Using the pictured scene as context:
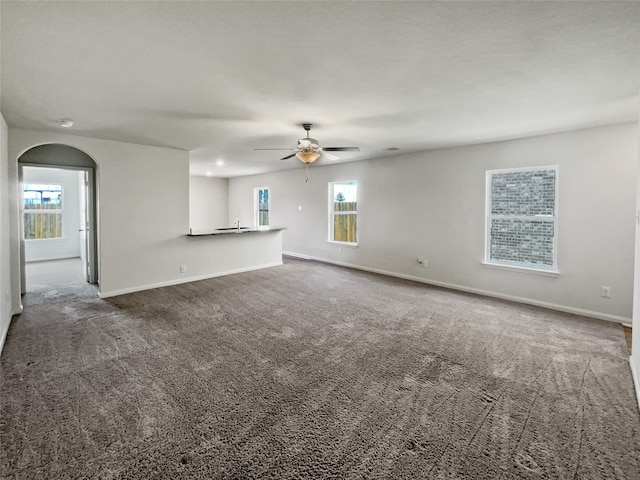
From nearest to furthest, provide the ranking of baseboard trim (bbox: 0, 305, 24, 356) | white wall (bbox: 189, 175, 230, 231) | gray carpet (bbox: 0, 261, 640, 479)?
1. gray carpet (bbox: 0, 261, 640, 479)
2. baseboard trim (bbox: 0, 305, 24, 356)
3. white wall (bbox: 189, 175, 230, 231)

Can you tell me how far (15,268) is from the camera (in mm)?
4023

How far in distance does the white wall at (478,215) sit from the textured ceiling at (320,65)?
0.60 m

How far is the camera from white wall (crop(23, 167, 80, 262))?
7.51 meters

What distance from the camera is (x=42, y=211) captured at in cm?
764

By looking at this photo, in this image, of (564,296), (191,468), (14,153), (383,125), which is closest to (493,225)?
(564,296)

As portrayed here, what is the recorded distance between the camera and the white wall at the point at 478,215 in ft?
12.6

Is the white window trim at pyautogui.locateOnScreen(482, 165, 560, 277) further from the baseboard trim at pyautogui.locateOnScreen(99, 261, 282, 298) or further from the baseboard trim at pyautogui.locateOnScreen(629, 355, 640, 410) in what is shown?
the baseboard trim at pyautogui.locateOnScreen(99, 261, 282, 298)

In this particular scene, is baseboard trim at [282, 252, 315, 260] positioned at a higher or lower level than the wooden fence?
lower

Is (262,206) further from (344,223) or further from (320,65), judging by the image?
(320,65)

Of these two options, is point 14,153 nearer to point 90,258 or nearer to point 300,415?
point 90,258

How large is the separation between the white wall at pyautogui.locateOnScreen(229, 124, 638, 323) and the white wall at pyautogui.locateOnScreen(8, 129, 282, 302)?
9.97 feet

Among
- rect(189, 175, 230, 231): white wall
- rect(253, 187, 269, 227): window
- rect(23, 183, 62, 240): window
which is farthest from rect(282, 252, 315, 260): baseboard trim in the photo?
rect(23, 183, 62, 240): window

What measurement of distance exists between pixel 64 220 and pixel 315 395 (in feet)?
28.6

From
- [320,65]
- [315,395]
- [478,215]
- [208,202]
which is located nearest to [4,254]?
[315,395]
